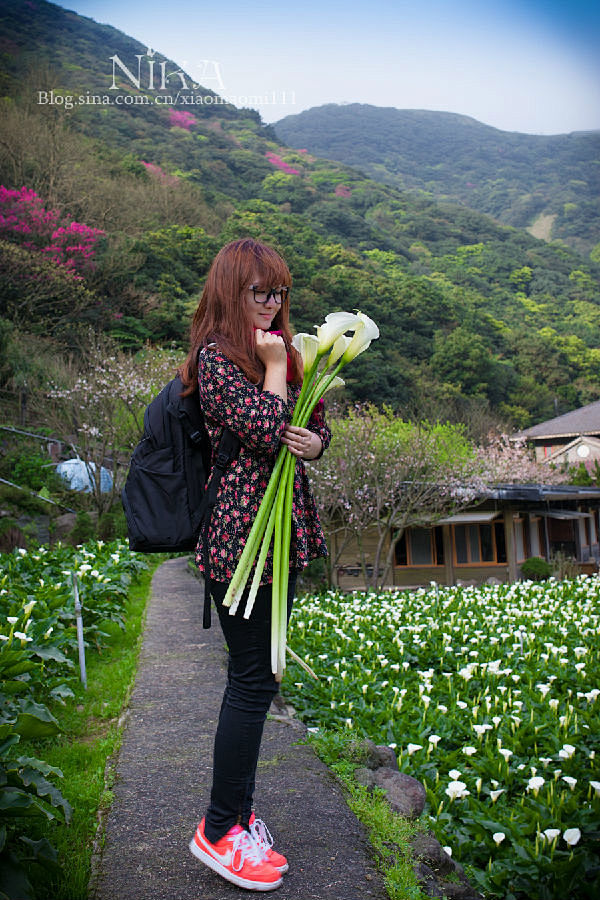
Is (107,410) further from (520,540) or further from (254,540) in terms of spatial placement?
(254,540)

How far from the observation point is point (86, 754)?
3107 mm

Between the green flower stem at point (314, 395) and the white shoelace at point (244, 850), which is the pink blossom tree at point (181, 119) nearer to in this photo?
the green flower stem at point (314, 395)

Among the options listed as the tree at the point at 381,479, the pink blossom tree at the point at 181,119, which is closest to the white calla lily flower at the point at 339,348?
the tree at the point at 381,479

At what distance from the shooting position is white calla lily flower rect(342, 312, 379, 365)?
1.94 m

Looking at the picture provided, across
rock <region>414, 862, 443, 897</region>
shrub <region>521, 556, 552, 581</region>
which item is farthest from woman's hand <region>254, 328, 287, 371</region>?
shrub <region>521, 556, 552, 581</region>

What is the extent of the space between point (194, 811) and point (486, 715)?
2.51 metres

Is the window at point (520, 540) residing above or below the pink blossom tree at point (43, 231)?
below

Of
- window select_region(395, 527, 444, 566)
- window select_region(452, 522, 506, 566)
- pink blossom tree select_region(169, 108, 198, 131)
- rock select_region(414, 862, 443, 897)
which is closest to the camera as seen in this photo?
rock select_region(414, 862, 443, 897)

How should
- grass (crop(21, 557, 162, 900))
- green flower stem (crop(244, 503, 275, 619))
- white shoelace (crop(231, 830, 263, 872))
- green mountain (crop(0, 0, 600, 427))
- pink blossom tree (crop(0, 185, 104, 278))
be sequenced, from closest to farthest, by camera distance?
green flower stem (crop(244, 503, 275, 619)), white shoelace (crop(231, 830, 263, 872)), grass (crop(21, 557, 162, 900)), pink blossom tree (crop(0, 185, 104, 278)), green mountain (crop(0, 0, 600, 427))

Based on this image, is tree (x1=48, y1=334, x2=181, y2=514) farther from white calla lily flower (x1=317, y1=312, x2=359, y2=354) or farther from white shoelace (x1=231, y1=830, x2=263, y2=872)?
white shoelace (x1=231, y1=830, x2=263, y2=872)

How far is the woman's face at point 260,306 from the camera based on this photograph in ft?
6.37

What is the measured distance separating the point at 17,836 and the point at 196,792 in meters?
Answer: 0.78

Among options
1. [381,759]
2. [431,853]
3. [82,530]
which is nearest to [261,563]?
[431,853]

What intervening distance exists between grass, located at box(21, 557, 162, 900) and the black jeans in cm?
50
